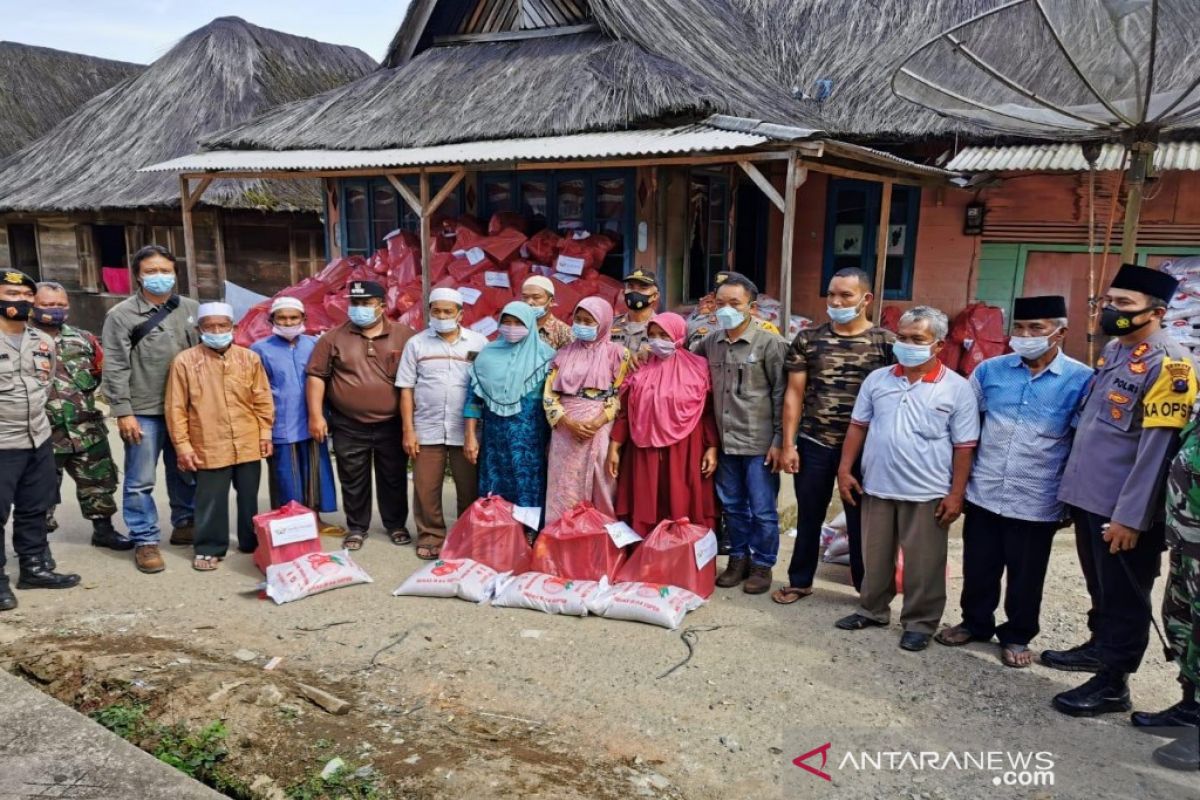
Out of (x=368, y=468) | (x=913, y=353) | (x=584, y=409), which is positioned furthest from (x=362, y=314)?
(x=913, y=353)

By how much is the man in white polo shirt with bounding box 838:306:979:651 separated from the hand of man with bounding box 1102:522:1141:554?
0.64 meters

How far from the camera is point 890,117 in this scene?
9727 millimetres

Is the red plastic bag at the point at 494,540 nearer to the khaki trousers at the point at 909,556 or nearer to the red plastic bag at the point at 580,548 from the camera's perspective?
the red plastic bag at the point at 580,548

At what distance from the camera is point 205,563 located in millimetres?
4773

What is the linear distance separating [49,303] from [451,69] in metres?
6.88

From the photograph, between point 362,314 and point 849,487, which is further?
point 362,314

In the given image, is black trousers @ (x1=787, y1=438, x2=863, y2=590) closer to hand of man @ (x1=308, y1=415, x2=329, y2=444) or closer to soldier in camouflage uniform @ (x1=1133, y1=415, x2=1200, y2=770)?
soldier in camouflage uniform @ (x1=1133, y1=415, x2=1200, y2=770)

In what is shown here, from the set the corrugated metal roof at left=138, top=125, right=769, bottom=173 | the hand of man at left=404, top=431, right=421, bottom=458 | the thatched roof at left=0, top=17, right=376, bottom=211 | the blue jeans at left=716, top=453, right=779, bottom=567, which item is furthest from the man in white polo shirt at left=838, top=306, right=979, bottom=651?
the thatched roof at left=0, top=17, right=376, bottom=211

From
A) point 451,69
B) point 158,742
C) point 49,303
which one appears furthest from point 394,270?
point 158,742

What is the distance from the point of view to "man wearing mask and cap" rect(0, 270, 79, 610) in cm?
405

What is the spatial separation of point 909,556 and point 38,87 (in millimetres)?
21947

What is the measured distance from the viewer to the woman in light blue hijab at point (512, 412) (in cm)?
459

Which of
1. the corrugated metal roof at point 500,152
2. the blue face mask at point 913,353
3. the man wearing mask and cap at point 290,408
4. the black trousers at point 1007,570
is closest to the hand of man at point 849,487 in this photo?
the black trousers at point 1007,570

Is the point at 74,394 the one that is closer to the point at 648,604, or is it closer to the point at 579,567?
the point at 579,567
